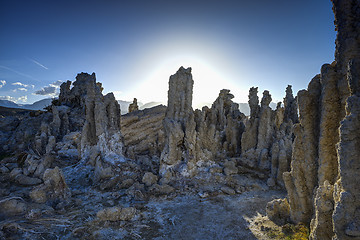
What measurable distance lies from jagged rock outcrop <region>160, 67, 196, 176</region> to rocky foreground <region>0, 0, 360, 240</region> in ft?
0.40

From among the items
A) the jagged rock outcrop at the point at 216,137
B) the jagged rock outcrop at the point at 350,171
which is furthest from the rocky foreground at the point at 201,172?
the jagged rock outcrop at the point at 216,137

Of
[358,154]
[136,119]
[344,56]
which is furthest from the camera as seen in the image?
[136,119]

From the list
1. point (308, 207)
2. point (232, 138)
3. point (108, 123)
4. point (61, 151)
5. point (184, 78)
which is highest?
point (184, 78)

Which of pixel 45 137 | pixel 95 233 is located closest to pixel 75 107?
pixel 45 137

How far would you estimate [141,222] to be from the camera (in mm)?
13250

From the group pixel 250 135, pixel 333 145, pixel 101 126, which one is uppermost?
pixel 101 126

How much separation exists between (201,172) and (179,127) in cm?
577

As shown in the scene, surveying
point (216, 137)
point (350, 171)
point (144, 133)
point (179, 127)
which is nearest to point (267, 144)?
point (216, 137)

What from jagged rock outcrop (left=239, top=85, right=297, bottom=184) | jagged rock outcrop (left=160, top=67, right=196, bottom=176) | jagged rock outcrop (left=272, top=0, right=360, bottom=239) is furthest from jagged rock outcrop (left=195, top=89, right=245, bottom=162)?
jagged rock outcrop (left=272, top=0, right=360, bottom=239)

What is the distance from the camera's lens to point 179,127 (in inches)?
890

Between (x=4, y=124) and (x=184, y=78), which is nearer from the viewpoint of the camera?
(x=184, y=78)

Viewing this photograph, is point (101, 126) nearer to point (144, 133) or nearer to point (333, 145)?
point (144, 133)

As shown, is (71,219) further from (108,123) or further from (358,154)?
(358,154)

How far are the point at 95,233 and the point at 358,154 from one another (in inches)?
548
